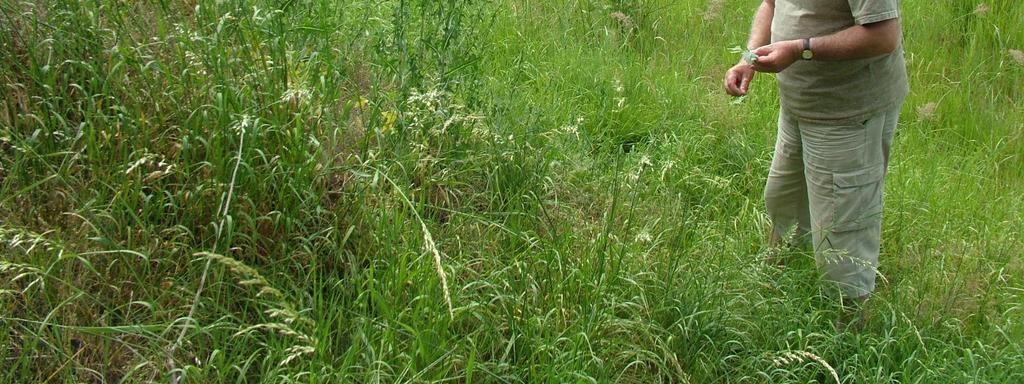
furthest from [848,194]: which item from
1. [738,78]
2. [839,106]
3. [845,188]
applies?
[738,78]

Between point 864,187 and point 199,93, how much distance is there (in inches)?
95.9

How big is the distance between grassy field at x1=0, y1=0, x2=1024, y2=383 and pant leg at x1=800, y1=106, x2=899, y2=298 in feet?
0.36

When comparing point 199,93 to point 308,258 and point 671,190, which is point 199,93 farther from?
point 671,190

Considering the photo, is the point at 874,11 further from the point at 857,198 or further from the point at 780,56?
the point at 857,198

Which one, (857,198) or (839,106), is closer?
(839,106)

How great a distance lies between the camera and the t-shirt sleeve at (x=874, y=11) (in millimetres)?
3572

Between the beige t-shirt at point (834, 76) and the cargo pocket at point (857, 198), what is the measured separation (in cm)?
23

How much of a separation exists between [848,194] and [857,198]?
0.04m

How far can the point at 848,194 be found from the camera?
156 inches

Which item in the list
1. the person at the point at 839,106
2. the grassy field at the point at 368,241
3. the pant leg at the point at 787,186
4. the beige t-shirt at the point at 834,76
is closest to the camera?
the grassy field at the point at 368,241

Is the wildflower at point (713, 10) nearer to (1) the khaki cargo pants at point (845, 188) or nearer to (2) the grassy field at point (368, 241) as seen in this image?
(2) the grassy field at point (368, 241)

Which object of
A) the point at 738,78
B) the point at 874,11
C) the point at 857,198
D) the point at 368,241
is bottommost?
the point at 857,198

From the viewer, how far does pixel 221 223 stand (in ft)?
10.5

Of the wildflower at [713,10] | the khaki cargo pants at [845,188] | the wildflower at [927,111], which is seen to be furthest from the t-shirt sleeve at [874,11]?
the wildflower at [713,10]
